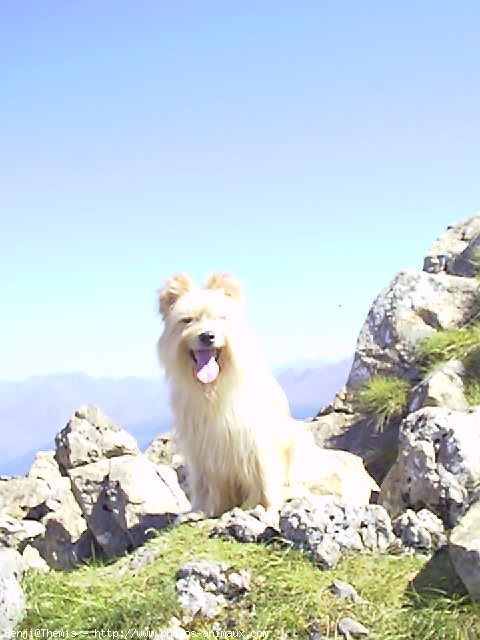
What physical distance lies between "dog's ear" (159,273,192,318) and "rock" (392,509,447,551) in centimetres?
266

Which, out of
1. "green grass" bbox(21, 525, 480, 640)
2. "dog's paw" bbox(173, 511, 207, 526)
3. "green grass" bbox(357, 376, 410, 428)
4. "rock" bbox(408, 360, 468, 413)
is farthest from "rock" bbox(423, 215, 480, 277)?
"green grass" bbox(21, 525, 480, 640)

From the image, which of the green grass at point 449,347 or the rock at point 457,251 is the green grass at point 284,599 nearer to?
the green grass at point 449,347

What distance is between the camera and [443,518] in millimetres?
6906

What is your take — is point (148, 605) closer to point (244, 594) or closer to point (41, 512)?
point (244, 594)

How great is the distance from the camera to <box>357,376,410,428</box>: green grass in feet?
32.9

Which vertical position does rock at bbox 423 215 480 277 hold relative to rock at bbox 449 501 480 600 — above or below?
above

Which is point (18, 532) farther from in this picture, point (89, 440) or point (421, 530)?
point (421, 530)

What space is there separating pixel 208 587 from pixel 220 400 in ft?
6.80

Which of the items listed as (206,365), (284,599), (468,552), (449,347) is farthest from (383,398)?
(468,552)

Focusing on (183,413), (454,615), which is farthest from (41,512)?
(454,615)

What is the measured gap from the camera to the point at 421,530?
256 inches

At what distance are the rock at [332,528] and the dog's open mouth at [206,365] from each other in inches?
53.3

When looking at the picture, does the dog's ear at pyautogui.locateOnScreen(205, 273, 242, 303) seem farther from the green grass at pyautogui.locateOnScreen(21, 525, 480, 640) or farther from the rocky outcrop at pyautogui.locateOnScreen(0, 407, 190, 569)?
the green grass at pyautogui.locateOnScreen(21, 525, 480, 640)

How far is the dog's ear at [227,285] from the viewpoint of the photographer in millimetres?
7871
